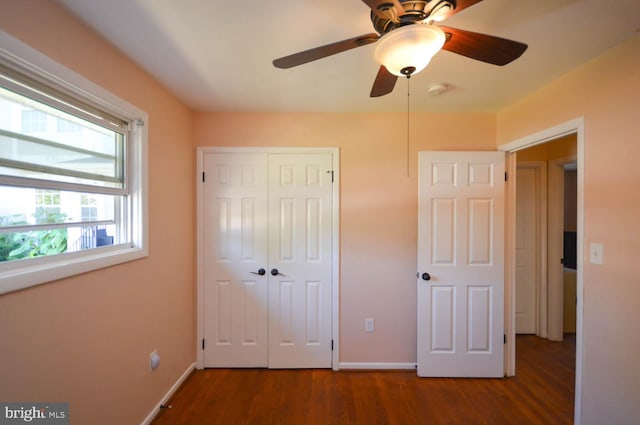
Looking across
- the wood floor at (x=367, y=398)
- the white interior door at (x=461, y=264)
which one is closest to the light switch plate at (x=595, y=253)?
the white interior door at (x=461, y=264)

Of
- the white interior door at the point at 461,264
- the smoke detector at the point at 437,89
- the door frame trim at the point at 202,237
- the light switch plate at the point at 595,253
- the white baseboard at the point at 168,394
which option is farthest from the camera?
the door frame trim at the point at 202,237

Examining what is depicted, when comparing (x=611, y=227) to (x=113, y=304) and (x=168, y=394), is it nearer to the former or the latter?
(x=113, y=304)

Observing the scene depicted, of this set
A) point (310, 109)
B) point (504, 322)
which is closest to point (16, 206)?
point (310, 109)

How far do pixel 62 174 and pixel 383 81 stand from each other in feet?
5.43

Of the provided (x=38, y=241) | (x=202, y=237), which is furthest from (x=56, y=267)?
(x=202, y=237)

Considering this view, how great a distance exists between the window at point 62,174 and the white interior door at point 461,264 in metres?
2.25

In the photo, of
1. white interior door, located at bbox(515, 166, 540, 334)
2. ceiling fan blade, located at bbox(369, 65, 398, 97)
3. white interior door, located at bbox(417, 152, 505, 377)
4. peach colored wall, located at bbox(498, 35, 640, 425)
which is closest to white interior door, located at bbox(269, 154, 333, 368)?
white interior door, located at bbox(417, 152, 505, 377)

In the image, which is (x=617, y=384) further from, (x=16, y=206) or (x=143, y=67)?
(x=143, y=67)

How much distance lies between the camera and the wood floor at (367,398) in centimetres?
170

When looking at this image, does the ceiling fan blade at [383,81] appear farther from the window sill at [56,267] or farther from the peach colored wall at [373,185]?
the window sill at [56,267]

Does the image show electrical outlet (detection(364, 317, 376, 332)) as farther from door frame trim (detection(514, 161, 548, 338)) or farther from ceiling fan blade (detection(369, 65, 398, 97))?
door frame trim (detection(514, 161, 548, 338))

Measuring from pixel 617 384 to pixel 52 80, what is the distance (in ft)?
10.6

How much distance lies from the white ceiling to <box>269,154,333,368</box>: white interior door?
640 millimetres

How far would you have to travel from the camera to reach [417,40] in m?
0.84
